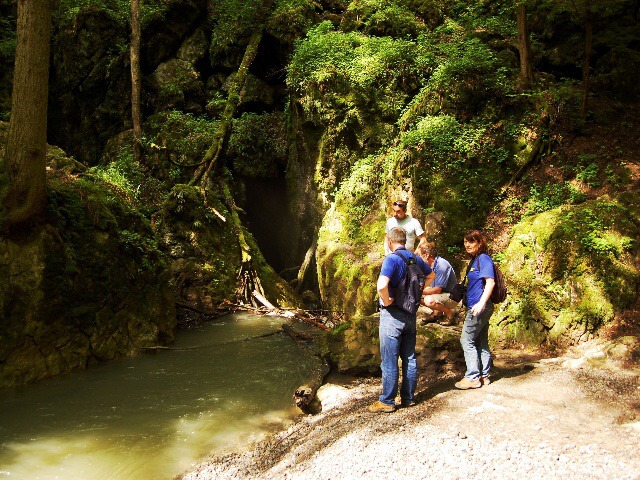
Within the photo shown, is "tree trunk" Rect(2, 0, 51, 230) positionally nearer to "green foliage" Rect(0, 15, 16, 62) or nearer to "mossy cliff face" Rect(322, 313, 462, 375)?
"mossy cliff face" Rect(322, 313, 462, 375)

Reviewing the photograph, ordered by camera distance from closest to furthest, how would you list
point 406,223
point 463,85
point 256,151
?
point 406,223 < point 463,85 < point 256,151

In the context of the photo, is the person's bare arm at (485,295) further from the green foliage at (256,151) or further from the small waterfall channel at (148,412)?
the green foliage at (256,151)

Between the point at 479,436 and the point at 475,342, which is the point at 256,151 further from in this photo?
the point at 479,436

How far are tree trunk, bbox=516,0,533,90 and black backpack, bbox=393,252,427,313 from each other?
757 cm

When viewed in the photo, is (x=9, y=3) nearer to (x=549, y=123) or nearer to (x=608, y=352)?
(x=549, y=123)

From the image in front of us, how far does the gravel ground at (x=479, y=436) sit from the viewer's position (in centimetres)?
346

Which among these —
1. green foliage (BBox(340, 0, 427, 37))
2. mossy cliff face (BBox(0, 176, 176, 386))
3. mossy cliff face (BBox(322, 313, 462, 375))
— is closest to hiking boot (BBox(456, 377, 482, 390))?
mossy cliff face (BBox(322, 313, 462, 375))

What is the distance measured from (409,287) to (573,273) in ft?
12.0

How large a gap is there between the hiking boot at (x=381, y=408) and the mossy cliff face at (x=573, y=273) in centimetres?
312

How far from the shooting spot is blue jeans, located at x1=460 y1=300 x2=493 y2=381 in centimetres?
502

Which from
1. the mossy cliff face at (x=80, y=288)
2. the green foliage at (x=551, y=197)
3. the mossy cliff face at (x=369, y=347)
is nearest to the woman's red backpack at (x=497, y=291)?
the mossy cliff face at (x=369, y=347)

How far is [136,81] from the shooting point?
1670cm

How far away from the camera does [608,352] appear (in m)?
5.59

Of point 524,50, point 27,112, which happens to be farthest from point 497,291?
point 524,50
